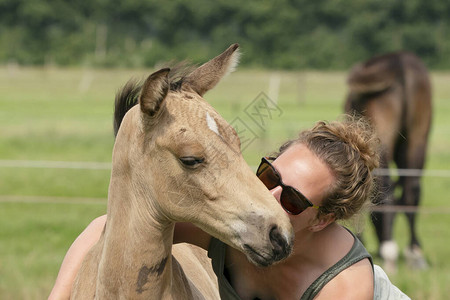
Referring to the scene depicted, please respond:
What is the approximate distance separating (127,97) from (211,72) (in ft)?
1.18

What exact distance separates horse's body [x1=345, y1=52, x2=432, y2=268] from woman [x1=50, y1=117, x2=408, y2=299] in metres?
4.61

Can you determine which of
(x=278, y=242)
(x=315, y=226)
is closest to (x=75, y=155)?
(x=315, y=226)

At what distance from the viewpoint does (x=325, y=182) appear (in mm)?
2572

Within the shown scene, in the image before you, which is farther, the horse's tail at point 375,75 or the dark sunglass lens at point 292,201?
the horse's tail at point 375,75

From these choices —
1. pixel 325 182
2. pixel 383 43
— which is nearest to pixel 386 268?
pixel 325 182

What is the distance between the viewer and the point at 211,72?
2520 millimetres

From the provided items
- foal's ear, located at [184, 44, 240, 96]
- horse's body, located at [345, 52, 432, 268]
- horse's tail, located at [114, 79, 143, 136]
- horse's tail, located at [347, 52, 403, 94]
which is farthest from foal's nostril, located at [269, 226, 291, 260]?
horse's tail, located at [347, 52, 403, 94]

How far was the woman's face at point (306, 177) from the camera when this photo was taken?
2.52 meters

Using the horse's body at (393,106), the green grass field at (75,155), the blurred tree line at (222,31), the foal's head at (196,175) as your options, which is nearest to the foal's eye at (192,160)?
the foal's head at (196,175)

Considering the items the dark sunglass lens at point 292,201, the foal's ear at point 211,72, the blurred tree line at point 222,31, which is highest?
the foal's ear at point 211,72

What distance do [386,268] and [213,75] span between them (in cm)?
477

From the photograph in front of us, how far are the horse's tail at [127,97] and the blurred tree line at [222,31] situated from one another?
36.6 metres

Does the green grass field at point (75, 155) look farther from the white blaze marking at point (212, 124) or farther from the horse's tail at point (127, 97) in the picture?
the white blaze marking at point (212, 124)

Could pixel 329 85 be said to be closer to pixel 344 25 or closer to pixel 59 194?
pixel 344 25
